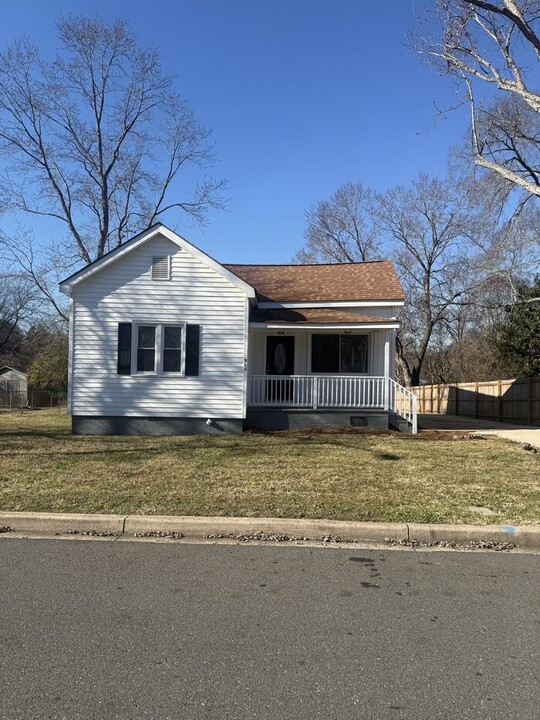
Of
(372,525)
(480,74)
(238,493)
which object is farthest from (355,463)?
(480,74)

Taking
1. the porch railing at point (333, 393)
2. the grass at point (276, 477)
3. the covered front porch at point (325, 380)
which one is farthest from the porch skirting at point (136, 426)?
the porch railing at point (333, 393)

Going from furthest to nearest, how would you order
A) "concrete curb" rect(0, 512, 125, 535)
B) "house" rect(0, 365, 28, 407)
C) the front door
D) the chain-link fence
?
1. "house" rect(0, 365, 28, 407)
2. the chain-link fence
3. the front door
4. "concrete curb" rect(0, 512, 125, 535)

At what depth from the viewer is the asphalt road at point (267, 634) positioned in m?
2.97

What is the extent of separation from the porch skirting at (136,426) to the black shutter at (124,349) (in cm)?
124

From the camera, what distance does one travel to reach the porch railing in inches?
594

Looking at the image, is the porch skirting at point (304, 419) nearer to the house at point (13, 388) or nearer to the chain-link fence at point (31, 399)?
the chain-link fence at point (31, 399)

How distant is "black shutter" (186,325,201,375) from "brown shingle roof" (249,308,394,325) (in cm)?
196

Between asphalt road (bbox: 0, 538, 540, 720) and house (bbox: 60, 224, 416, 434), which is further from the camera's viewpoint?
house (bbox: 60, 224, 416, 434)

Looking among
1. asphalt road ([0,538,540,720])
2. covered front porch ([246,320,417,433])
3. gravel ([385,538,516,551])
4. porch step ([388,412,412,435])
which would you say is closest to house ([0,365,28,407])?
covered front porch ([246,320,417,433])

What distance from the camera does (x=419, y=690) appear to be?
122 inches

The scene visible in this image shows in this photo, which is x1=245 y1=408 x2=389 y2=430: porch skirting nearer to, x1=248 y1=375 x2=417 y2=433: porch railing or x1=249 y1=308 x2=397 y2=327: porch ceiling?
x1=248 y1=375 x2=417 y2=433: porch railing

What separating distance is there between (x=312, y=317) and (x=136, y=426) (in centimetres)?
572

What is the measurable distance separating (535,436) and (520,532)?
32.8 ft

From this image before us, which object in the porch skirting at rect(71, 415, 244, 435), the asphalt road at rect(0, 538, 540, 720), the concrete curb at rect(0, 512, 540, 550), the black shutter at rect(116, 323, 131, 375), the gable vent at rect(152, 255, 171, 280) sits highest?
the gable vent at rect(152, 255, 171, 280)
